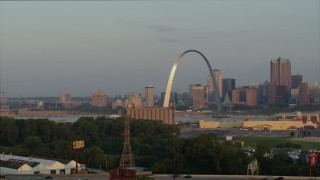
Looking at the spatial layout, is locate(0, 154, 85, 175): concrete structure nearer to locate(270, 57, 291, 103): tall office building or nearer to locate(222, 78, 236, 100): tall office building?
locate(270, 57, 291, 103): tall office building

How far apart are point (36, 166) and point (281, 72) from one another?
145m

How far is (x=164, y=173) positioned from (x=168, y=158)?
2.83 m

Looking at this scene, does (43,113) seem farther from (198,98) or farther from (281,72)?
(281,72)

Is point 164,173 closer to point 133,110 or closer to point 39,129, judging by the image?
point 39,129

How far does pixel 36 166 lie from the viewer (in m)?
28.7

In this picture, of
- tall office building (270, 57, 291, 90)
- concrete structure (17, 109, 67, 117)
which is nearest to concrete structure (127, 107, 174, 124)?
concrete structure (17, 109, 67, 117)

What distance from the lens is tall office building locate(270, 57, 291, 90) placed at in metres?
166

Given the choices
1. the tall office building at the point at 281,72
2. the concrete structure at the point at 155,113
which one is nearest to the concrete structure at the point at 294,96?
the tall office building at the point at 281,72

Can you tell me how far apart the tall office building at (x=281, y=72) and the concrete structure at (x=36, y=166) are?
141 metres

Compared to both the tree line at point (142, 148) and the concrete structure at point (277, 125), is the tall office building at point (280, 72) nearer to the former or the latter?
the concrete structure at point (277, 125)

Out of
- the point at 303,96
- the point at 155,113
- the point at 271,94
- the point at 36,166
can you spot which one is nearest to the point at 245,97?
the point at 271,94

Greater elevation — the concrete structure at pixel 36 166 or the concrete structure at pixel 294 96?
the concrete structure at pixel 294 96

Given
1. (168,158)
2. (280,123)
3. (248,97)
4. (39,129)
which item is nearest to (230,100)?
(248,97)

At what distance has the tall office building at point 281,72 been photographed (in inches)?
6555
